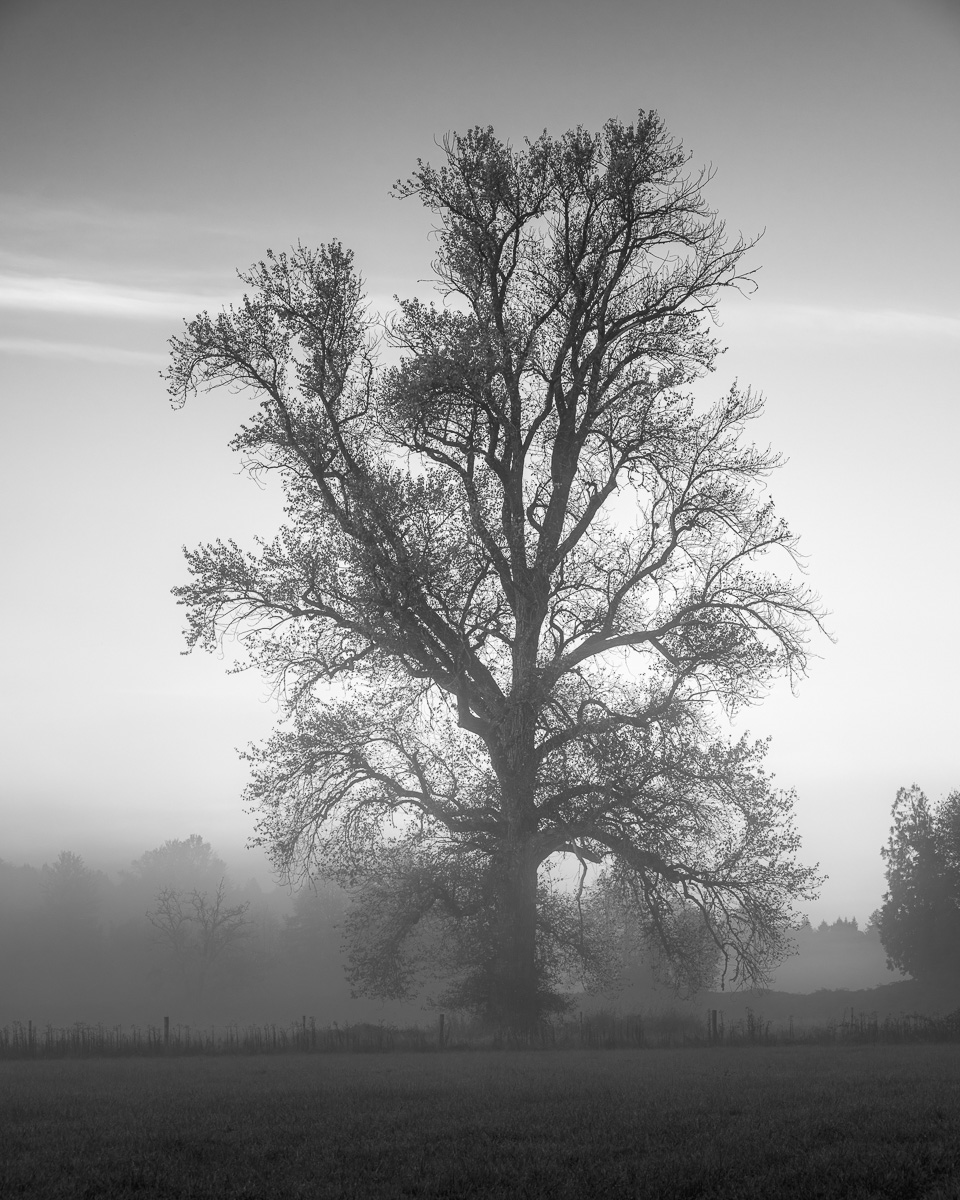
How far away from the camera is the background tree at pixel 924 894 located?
63.2 metres

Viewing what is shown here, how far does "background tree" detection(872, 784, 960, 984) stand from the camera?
2488 inches

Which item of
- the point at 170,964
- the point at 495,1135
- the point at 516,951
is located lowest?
the point at 170,964

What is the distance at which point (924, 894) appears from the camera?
64.9 meters

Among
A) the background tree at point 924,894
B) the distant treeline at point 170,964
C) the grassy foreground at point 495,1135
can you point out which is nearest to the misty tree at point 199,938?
the distant treeline at point 170,964

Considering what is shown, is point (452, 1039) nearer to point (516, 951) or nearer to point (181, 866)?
point (516, 951)

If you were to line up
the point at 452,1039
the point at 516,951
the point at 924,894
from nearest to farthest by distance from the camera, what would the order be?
the point at 516,951, the point at 452,1039, the point at 924,894

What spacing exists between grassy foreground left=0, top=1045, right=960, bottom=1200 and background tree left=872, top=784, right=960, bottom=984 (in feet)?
177

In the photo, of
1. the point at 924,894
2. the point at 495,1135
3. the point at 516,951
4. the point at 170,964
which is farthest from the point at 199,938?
the point at 495,1135

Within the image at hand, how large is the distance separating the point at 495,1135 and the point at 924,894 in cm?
6400

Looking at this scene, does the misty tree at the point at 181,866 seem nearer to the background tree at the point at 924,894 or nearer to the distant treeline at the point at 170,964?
the distant treeline at the point at 170,964

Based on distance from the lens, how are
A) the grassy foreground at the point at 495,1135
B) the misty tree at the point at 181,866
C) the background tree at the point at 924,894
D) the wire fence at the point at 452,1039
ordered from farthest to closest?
1. the misty tree at the point at 181,866
2. the background tree at the point at 924,894
3. the wire fence at the point at 452,1039
4. the grassy foreground at the point at 495,1135

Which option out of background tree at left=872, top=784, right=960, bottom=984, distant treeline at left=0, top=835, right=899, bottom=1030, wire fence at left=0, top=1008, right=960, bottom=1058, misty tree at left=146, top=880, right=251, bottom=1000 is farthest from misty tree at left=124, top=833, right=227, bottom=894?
wire fence at left=0, top=1008, right=960, bottom=1058

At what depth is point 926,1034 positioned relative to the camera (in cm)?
2789

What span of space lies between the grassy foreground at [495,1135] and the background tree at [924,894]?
54088mm
